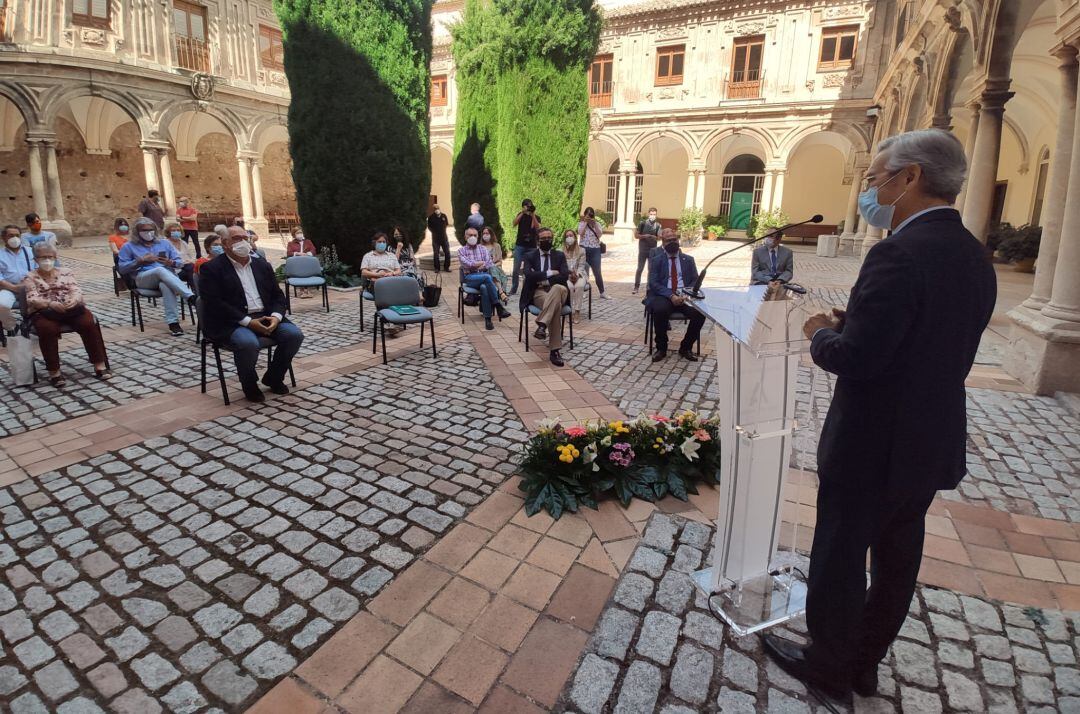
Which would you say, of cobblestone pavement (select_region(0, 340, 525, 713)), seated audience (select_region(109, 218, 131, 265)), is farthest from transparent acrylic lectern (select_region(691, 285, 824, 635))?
seated audience (select_region(109, 218, 131, 265))

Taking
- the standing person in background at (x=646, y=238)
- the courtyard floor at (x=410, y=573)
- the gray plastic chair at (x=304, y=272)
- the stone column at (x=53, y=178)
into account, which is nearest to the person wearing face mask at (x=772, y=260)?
the courtyard floor at (x=410, y=573)

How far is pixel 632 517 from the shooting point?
11.1 feet

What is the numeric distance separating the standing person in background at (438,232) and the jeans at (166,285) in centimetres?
592

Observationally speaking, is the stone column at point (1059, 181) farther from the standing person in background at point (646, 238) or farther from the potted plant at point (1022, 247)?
the potted plant at point (1022, 247)

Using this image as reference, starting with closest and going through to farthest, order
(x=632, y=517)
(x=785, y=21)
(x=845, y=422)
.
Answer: (x=845, y=422)
(x=632, y=517)
(x=785, y=21)

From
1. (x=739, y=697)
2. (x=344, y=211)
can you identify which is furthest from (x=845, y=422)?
(x=344, y=211)

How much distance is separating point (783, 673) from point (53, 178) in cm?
2216

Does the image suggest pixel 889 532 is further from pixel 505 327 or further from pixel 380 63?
pixel 380 63

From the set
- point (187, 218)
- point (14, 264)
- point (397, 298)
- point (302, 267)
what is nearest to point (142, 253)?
point (14, 264)

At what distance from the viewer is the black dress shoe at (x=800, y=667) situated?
84.0 inches

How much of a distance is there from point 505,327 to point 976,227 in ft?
22.6

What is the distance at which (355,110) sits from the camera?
11133mm

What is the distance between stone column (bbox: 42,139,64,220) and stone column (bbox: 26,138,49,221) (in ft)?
0.50

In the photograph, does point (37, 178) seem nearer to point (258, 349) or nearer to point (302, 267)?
point (302, 267)
